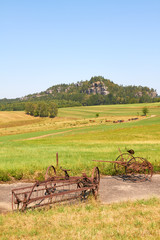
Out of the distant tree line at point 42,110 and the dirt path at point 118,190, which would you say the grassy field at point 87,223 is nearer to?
the dirt path at point 118,190

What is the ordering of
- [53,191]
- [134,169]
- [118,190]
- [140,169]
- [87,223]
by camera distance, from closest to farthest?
[87,223] < [53,191] < [118,190] < [134,169] < [140,169]

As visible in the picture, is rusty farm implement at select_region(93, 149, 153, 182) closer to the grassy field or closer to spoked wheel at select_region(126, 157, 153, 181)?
spoked wheel at select_region(126, 157, 153, 181)

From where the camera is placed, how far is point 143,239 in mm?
6887

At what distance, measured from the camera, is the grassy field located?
7172 mm

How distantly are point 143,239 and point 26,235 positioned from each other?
3.71m

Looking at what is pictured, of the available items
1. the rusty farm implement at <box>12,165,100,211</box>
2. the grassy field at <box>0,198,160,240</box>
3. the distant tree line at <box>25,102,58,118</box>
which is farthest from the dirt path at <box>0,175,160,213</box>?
the distant tree line at <box>25,102,58,118</box>

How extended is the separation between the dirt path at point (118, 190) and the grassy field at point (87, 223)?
1.13 metres

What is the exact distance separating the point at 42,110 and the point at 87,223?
150m

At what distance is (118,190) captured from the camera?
38.6ft

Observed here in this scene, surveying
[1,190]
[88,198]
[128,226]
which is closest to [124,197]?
[88,198]

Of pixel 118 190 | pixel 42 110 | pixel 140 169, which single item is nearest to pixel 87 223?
pixel 118 190

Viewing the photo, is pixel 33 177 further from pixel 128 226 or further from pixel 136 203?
pixel 128 226

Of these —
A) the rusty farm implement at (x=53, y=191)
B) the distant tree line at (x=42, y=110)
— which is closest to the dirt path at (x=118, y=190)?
the rusty farm implement at (x=53, y=191)

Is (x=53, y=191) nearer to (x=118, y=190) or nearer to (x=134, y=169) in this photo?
(x=118, y=190)
